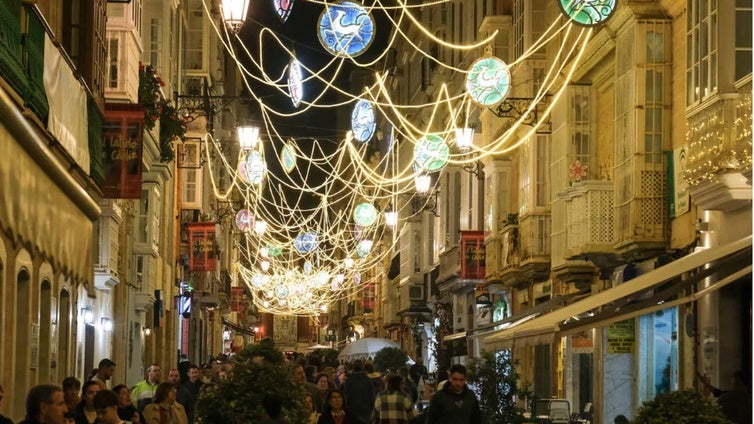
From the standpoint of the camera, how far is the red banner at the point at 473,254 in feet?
128

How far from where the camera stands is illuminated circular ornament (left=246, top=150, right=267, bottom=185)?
3709cm

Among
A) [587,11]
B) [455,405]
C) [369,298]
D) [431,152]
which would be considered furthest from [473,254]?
[369,298]

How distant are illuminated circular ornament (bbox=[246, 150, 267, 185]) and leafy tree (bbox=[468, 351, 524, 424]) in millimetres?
16353

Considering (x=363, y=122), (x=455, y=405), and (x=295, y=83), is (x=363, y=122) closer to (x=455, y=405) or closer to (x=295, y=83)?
(x=295, y=83)

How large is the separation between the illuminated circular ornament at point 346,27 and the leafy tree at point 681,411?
1315 centimetres

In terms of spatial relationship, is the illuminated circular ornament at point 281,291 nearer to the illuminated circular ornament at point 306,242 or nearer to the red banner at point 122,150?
the illuminated circular ornament at point 306,242

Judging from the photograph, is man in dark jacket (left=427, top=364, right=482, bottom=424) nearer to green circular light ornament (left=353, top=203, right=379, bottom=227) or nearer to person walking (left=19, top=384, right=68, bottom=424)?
person walking (left=19, top=384, right=68, bottom=424)

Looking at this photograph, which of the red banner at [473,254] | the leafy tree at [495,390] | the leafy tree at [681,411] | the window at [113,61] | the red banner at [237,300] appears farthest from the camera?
the red banner at [237,300]

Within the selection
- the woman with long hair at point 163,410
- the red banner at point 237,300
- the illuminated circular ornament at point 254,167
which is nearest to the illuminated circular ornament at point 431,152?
the illuminated circular ornament at point 254,167

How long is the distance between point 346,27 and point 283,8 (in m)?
1.24

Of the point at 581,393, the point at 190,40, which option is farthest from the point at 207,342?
the point at 581,393

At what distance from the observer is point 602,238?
2567cm

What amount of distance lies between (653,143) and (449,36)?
23.6m

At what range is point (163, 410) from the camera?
601 inches
